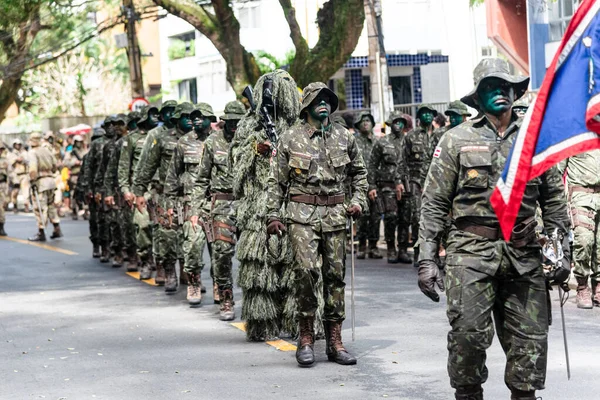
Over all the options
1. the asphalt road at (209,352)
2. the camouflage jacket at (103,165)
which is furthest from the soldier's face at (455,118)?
the camouflage jacket at (103,165)

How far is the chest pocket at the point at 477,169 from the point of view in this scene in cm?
693

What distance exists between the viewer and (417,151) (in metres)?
17.2

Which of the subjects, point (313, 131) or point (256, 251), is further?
point (256, 251)

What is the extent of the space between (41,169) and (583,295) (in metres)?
13.9

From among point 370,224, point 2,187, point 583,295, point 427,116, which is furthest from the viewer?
point 2,187

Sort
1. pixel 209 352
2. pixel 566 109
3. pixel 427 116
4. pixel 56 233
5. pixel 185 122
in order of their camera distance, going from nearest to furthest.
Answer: pixel 566 109, pixel 209 352, pixel 185 122, pixel 427 116, pixel 56 233

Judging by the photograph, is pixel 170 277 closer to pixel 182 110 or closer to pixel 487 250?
pixel 182 110

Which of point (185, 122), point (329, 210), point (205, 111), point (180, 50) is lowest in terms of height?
point (329, 210)

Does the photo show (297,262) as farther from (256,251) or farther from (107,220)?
(107,220)

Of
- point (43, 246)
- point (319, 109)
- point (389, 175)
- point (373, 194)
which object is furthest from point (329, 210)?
point (43, 246)

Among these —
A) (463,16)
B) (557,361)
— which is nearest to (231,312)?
(557,361)

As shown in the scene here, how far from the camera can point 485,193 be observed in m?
6.93

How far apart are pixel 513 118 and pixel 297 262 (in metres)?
2.84

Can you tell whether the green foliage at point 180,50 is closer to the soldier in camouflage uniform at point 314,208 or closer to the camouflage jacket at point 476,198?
the soldier in camouflage uniform at point 314,208
